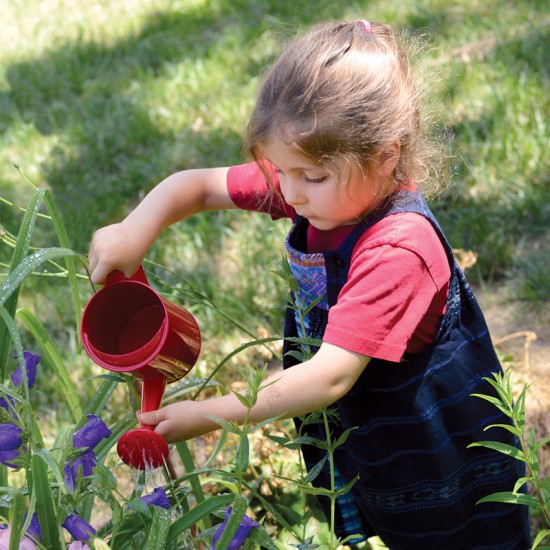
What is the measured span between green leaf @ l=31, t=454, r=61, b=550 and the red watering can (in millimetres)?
160

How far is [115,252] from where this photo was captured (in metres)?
1.47

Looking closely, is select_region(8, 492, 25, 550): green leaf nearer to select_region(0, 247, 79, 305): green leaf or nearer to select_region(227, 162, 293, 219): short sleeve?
select_region(0, 247, 79, 305): green leaf

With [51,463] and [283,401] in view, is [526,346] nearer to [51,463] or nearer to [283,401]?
[283,401]

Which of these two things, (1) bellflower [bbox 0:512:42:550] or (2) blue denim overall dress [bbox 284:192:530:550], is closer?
(1) bellflower [bbox 0:512:42:550]

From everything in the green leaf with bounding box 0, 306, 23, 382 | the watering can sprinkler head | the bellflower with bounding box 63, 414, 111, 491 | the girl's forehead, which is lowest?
the watering can sprinkler head

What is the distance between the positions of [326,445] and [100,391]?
0.51 meters

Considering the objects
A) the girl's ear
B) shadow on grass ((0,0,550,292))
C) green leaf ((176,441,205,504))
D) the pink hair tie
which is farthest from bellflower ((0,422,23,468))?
shadow on grass ((0,0,550,292))

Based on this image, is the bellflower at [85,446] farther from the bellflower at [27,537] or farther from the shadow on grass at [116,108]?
the shadow on grass at [116,108]

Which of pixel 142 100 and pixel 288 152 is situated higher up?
pixel 288 152

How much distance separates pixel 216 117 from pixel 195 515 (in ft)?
8.42

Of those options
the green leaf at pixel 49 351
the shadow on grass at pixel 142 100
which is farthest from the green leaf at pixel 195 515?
the shadow on grass at pixel 142 100

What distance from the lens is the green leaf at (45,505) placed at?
1081 mm

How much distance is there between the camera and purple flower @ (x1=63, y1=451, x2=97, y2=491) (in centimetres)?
116

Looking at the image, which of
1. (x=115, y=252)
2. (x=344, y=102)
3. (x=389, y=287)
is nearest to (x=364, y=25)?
(x=344, y=102)
